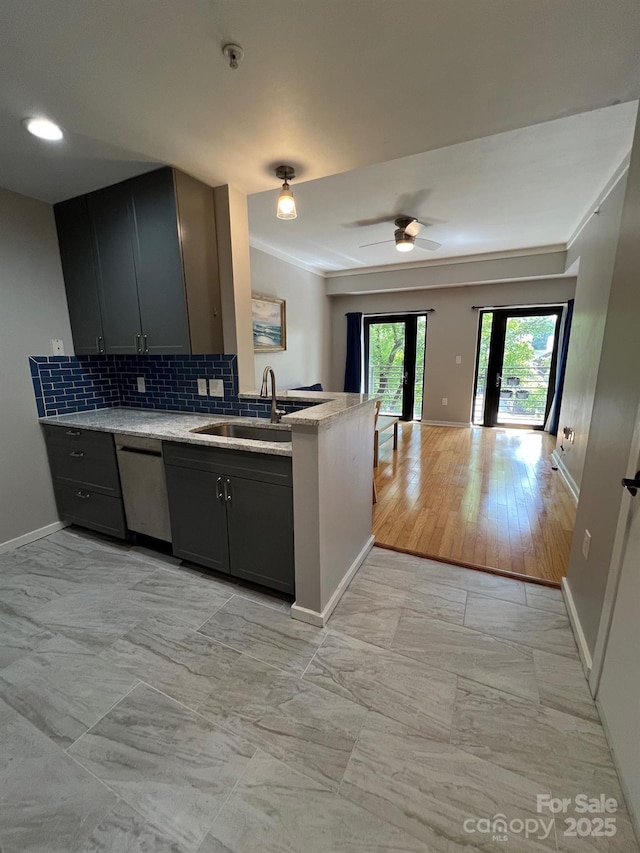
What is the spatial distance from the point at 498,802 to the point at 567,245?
5553 mm

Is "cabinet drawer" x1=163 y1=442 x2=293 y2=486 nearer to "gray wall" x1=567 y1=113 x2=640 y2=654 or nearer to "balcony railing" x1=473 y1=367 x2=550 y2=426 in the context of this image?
"gray wall" x1=567 y1=113 x2=640 y2=654

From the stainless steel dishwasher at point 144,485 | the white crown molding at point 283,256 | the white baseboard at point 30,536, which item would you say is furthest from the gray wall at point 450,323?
the white baseboard at point 30,536

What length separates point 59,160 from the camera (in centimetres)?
198

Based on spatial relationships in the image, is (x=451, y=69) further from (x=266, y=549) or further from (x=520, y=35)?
(x=266, y=549)

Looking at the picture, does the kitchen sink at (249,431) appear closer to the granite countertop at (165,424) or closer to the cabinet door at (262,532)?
the granite countertop at (165,424)

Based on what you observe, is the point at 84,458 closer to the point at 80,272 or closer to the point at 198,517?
the point at 198,517

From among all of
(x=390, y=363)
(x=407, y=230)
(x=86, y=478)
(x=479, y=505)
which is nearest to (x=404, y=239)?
(x=407, y=230)

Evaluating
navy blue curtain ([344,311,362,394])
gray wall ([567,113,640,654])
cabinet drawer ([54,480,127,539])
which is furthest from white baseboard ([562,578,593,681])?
navy blue curtain ([344,311,362,394])

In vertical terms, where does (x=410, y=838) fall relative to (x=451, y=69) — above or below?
below

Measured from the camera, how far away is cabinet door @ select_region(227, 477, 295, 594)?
180 centimetres

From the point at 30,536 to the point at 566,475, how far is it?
4.83 metres

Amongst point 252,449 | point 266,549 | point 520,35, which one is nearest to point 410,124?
point 520,35

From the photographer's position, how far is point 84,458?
250 centimetres

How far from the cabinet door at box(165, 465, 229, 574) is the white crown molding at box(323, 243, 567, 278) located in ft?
16.0
